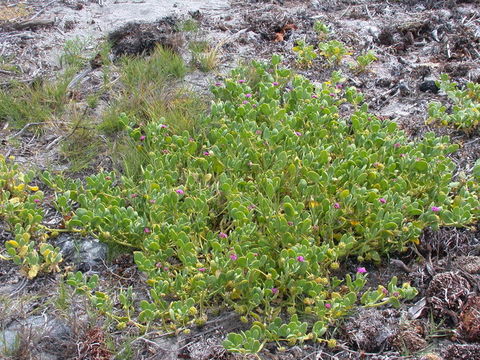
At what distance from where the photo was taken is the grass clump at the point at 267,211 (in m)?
2.75

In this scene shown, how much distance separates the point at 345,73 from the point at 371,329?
115 inches

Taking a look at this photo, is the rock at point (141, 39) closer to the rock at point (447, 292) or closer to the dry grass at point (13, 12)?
the dry grass at point (13, 12)

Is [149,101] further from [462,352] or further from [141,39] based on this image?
[462,352]

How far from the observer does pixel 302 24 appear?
5871mm

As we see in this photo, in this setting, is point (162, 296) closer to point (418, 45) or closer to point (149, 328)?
point (149, 328)

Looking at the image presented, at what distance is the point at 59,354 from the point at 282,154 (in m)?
1.69

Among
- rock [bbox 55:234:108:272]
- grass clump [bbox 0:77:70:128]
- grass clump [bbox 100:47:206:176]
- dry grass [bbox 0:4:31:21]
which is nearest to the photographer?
rock [bbox 55:234:108:272]

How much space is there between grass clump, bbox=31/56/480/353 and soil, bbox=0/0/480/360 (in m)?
0.11

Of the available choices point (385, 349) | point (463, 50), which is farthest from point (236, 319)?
point (463, 50)


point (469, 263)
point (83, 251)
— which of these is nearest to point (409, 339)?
point (469, 263)

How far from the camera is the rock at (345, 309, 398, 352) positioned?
8.72ft

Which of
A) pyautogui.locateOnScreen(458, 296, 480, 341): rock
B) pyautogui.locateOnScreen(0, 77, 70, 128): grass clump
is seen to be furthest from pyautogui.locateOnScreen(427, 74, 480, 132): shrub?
pyautogui.locateOnScreen(0, 77, 70, 128): grass clump

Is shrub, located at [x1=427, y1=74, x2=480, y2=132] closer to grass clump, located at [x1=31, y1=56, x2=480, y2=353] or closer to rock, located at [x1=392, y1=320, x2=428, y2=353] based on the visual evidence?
grass clump, located at [x1=31, y1=56, x2=480, y2=353]

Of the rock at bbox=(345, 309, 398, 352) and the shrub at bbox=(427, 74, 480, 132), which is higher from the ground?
the shrub at bbox=(427, 74, 480, 132)
